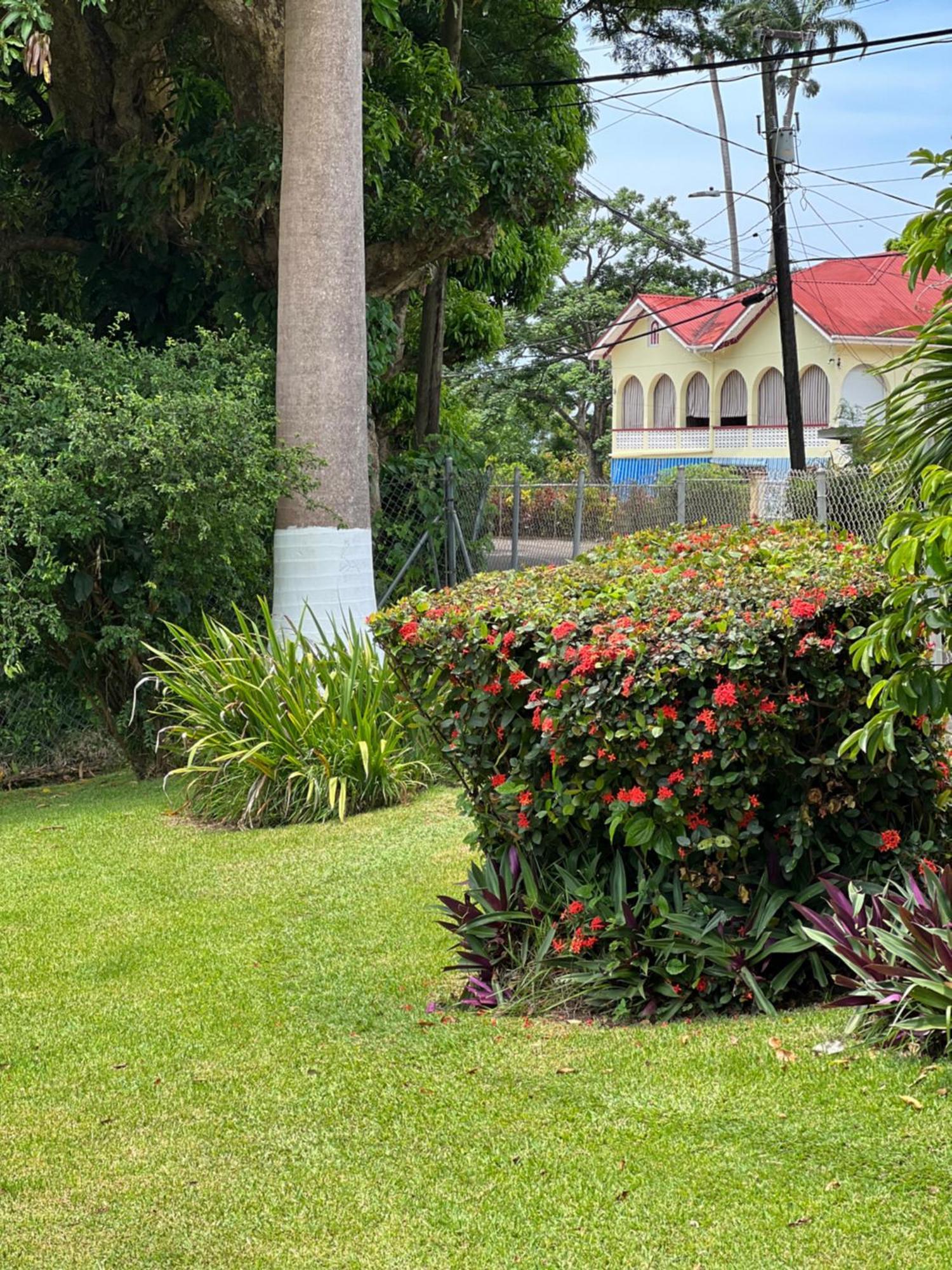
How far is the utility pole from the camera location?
76.6 ft

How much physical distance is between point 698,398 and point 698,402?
150 mm

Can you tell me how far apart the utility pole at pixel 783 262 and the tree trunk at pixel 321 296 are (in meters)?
13.2

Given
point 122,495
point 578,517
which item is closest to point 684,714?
point 122,495

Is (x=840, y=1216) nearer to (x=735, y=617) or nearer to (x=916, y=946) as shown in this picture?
(x=916, y=946)

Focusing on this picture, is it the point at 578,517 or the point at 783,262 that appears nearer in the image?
the point at 578,517

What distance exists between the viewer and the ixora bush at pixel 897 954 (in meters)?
3.96

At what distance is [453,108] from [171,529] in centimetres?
673

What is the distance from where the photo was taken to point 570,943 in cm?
479

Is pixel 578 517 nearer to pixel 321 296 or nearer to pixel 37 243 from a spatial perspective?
pixel 321 296

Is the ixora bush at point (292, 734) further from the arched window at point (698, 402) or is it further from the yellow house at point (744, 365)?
the arched window at point (698, 402)

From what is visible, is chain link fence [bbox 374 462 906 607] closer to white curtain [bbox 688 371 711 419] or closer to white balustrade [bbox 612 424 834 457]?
white balustrade [bbox 612 424 834 457]

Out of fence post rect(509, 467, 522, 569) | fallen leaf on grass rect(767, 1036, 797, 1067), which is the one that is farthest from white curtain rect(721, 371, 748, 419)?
fallen leaf on grass rect(767, 1036, 797, 1067)

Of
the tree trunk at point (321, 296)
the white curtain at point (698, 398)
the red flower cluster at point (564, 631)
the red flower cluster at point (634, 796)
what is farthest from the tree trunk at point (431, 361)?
the white curtain at point (698, 398)

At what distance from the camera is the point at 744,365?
43312 millimetres
